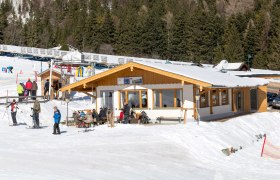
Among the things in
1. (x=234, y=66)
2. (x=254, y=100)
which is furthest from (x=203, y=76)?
(x=234, y=66)

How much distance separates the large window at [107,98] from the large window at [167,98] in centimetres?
278

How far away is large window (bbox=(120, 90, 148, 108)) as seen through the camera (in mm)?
24234

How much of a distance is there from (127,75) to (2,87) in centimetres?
1680

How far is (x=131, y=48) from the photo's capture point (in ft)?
282

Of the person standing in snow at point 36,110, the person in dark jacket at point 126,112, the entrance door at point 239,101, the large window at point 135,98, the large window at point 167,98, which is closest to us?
the person standing in snow at point 36,110

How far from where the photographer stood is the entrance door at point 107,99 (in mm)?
25253

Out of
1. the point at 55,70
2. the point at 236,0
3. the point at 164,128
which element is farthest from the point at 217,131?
the point at 236,0

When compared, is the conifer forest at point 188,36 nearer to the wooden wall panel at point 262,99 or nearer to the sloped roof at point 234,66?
the sloped roof at point 234,66

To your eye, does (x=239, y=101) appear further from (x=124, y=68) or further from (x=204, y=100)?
(x=124, y=68)

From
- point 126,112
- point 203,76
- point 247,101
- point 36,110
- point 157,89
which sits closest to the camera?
point 36,110

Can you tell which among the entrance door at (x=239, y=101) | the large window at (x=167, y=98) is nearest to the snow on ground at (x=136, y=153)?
the large window at (x=167, y=98)

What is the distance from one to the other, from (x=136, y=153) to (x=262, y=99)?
18.2 meters

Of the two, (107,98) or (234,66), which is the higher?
(234,66)

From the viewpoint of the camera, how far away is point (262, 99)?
31578 mm
